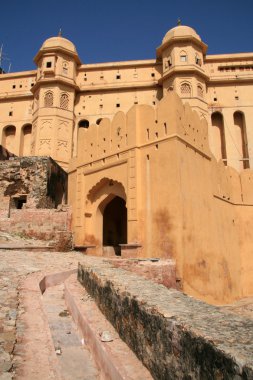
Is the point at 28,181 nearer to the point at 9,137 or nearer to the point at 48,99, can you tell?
the point at 48,99

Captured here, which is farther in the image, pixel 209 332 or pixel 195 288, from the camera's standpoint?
pixel 195 288

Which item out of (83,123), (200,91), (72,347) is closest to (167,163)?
(72,347)

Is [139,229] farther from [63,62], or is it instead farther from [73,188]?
[63,62]

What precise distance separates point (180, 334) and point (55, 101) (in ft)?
79.8

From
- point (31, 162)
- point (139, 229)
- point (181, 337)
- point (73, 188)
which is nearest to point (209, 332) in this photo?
point (181, 337)

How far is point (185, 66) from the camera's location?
77.5ft

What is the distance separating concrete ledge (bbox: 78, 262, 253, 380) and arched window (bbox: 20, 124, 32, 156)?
25795 millimetres

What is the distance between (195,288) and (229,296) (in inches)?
115

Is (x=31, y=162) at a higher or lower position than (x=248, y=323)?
higher

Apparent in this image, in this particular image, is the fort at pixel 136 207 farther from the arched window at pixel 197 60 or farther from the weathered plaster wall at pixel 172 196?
the arched window at pixel 197 60

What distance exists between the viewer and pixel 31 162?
17.1m

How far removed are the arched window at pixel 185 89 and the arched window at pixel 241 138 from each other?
4.75 meters

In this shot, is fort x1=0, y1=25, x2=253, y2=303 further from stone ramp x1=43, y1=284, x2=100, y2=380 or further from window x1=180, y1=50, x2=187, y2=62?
stone ramp x1=43, y1=284, x2=100, y2=380

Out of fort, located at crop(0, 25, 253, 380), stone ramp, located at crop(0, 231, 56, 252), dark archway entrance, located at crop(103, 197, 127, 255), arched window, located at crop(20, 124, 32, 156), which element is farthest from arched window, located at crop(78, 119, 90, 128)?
stone ramp, located at crop(0, 231, 56, 252)
